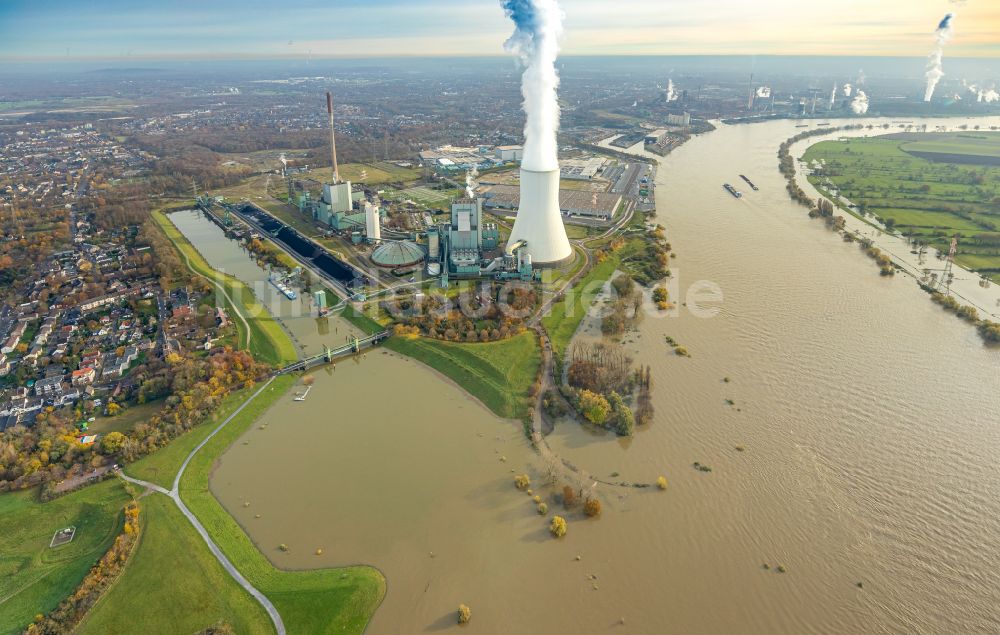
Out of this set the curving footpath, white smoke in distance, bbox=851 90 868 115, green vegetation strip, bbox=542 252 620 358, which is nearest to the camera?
the curving footpath

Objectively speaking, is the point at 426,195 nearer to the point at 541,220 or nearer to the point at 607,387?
the point at 541,220

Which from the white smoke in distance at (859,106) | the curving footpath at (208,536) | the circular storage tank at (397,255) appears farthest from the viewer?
the white smoke in distance at (859,106)

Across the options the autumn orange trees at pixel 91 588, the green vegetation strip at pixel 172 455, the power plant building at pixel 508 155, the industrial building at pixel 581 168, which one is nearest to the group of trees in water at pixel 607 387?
the green vegetation strip at pixel 172 455

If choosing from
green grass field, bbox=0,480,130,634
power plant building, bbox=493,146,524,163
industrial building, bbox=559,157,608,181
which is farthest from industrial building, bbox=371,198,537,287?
power plant building, bbox=493,146,524,163

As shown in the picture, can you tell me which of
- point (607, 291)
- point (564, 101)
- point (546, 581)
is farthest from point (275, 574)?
point (564, 101)

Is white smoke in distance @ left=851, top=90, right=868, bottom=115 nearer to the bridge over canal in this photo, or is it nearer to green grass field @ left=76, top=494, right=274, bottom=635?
the bridge over canal

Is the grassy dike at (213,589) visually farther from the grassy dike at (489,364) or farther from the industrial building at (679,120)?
the industrial building at (679,120)
